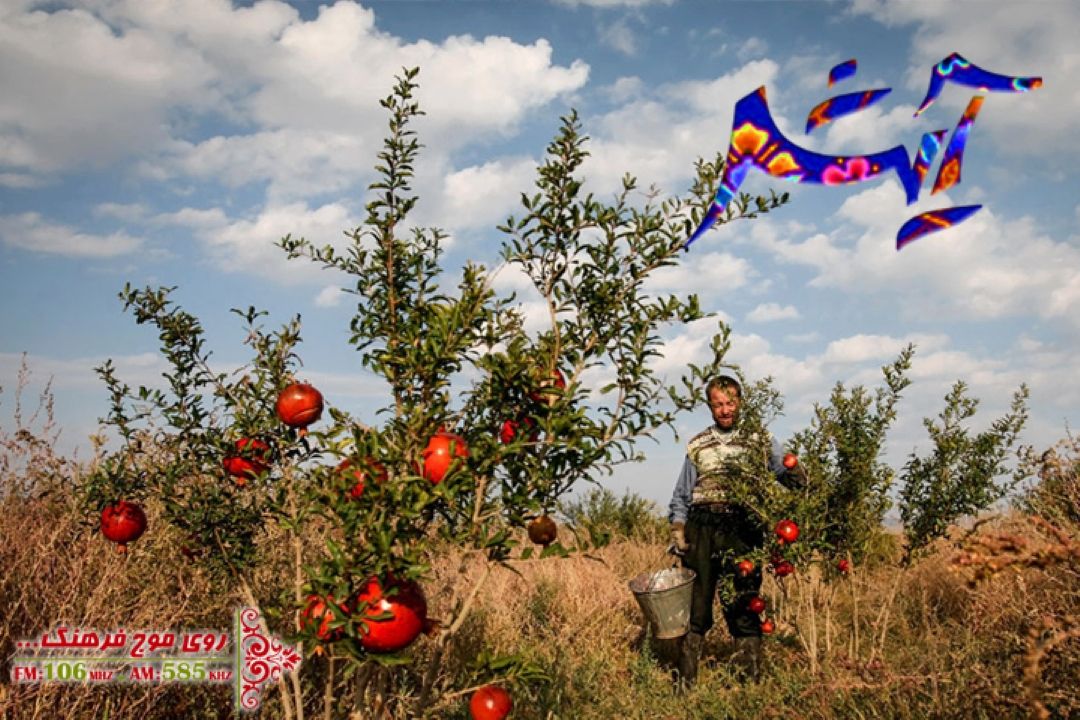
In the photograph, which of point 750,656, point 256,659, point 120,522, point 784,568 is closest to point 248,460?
point 120,522

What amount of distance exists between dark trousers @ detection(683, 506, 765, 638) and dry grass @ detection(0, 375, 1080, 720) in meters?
0.41

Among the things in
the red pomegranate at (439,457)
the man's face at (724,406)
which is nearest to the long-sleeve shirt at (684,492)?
the man's face at (724,406)

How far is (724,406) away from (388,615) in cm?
403

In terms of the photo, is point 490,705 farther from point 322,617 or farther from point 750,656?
point 750,656

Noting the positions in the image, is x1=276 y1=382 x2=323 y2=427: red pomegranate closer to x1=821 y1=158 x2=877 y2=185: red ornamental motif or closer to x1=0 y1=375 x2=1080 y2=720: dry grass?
x1=0 y1=375 x2=1080 y2=720: dry grass

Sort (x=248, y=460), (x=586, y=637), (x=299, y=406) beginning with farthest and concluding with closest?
(x=586, y=637) < (x=248, y=460) < (x=299, y=406)

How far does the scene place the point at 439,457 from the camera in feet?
10.0

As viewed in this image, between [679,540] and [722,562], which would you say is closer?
[722,562]

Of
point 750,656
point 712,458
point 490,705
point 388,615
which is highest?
point 712,458

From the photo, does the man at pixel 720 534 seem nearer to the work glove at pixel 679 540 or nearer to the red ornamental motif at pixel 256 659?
the work glove at pixel 679 540

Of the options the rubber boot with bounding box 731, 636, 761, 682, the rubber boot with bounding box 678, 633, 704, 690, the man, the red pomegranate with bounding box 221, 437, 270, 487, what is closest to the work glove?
the man

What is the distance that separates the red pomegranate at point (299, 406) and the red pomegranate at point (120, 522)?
104cm

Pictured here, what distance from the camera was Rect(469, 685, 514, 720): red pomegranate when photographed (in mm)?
3551

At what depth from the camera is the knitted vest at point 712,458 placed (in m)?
6.25
